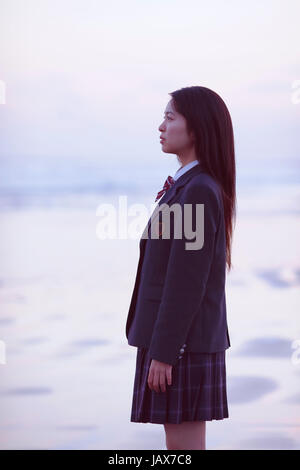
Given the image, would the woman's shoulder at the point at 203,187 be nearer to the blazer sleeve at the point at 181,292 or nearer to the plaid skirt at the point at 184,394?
the blazer sleeve at the point at 181,292

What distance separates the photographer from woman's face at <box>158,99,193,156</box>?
176 centimetres

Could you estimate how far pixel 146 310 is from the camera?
173 cm

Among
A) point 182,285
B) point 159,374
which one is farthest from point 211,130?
point 159,374

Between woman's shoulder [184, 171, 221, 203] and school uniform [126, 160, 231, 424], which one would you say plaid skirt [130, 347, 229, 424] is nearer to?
school uniform [126, 160, 231, 424]

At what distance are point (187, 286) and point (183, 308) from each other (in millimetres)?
49

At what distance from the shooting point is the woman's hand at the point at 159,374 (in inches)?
66.2

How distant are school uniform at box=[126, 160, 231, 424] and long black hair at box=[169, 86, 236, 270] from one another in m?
0.04

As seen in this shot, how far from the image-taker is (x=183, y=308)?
5.41 feet

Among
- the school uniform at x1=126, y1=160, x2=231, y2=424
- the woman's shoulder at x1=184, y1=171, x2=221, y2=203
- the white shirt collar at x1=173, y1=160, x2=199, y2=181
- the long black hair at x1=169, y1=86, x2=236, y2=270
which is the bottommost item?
the school uniform at x1=126, y1=160, x2=231, y2=424

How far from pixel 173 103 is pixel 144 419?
74 cm

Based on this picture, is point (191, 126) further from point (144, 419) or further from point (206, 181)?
point (144, 419)

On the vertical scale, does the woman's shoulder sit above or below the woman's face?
below

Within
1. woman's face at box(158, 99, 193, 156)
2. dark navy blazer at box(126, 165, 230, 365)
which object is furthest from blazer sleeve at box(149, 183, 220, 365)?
woman's face at box(158, 99, 193, 156)
